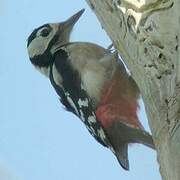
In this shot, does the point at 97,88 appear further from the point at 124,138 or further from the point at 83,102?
the point at 124,138

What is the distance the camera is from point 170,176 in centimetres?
134

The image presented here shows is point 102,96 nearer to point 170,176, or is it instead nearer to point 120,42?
point 120,42

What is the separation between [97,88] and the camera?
264cm

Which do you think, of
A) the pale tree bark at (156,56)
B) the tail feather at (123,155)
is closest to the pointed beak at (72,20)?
the tail feather at (123,155)

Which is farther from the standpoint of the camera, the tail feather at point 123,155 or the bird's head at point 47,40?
the bird's head at point 47,40

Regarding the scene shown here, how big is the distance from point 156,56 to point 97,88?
3.68ft

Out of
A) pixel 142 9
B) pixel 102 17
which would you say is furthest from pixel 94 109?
pixel 142 9

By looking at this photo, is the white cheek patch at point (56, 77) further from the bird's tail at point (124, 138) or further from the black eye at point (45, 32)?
the bird's tail at point (124, 138)

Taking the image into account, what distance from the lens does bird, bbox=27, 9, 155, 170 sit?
99.2 inches

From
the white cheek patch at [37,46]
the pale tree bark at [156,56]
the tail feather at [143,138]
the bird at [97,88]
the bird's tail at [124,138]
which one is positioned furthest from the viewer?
the white cheek patch at [37,46]

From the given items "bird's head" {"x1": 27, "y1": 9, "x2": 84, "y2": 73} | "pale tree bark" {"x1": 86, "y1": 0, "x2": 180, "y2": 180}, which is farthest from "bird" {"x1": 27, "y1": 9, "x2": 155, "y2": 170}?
"pale tree bark" {"x1": 86, "y1": 0, "x2": 180, "y2": 180}

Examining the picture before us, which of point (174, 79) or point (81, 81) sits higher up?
point (174, 79)

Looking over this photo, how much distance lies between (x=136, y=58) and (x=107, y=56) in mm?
1034

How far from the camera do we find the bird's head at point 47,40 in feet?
9.46
